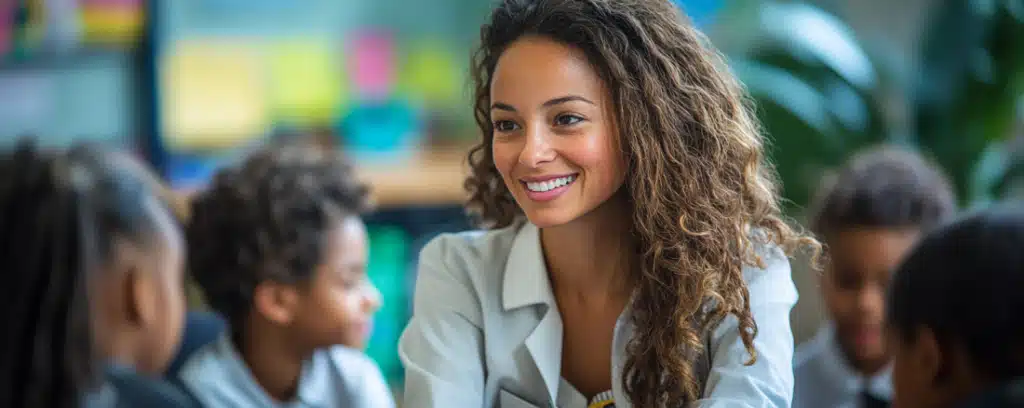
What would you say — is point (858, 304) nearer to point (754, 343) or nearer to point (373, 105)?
point (754, 343)

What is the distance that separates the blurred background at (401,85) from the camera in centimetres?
272

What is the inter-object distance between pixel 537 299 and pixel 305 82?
8.14 ft

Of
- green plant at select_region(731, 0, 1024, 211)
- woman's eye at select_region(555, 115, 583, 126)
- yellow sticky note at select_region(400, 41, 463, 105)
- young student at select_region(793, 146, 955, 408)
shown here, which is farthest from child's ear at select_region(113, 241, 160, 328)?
yellow sticky note at select_region(400, 41, 463, 105)

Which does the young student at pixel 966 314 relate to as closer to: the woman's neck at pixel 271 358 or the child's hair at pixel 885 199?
the child's hair at pixel 885 199

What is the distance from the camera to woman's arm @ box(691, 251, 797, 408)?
1319 mm

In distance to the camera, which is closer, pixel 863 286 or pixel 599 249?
pixel 599 249

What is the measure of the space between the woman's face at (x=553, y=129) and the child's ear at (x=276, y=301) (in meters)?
0.68

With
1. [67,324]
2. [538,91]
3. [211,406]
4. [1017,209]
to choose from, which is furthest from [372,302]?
[1017,209]

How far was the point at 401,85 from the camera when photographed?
391 cm

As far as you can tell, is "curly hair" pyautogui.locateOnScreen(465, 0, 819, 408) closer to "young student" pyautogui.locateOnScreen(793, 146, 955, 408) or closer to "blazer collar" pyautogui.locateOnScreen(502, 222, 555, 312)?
"blazer collar" pyautogui.locateOnScreen(502, 222, 555, 312)

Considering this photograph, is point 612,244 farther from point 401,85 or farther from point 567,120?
point 401,85

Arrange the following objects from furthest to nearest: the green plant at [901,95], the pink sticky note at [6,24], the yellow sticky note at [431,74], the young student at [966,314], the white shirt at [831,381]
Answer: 1. the yellow sticky note at [431,74]
2. the pink sticky note at [6,24]
3. the green plant at [901,95]
4. the white shirt at [831,381]
5. the young student at [966,314]

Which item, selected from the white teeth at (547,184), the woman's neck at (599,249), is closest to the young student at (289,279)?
the woman's neck at (599,249)

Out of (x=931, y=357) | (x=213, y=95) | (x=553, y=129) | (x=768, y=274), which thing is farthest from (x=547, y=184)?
(x=213, y=95)
